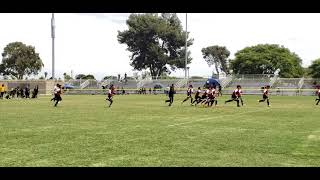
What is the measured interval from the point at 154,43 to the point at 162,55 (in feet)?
11.9

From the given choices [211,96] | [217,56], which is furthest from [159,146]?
[217,56]

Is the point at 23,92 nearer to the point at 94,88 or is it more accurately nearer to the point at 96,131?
the point at 94,88

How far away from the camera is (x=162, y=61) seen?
3580 inches

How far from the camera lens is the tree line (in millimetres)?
84938

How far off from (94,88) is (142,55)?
19.9 meters

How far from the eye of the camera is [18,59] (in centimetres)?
8644

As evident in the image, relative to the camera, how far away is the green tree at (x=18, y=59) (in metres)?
87.2

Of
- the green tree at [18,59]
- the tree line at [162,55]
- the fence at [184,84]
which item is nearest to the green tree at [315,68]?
the tree line at [162,55]

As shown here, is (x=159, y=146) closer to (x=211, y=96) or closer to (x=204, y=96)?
(x=211, y=96)

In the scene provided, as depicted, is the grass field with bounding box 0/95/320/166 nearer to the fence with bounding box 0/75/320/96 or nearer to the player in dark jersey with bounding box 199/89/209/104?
the player in dark jersey with bounding box 199/89/209/104

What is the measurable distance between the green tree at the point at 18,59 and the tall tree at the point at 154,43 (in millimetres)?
18236

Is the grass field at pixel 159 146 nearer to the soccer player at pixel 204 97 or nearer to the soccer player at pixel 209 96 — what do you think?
the soccer player at pixel 209 96

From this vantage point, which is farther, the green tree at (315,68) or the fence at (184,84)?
the green tree at (315,68)
